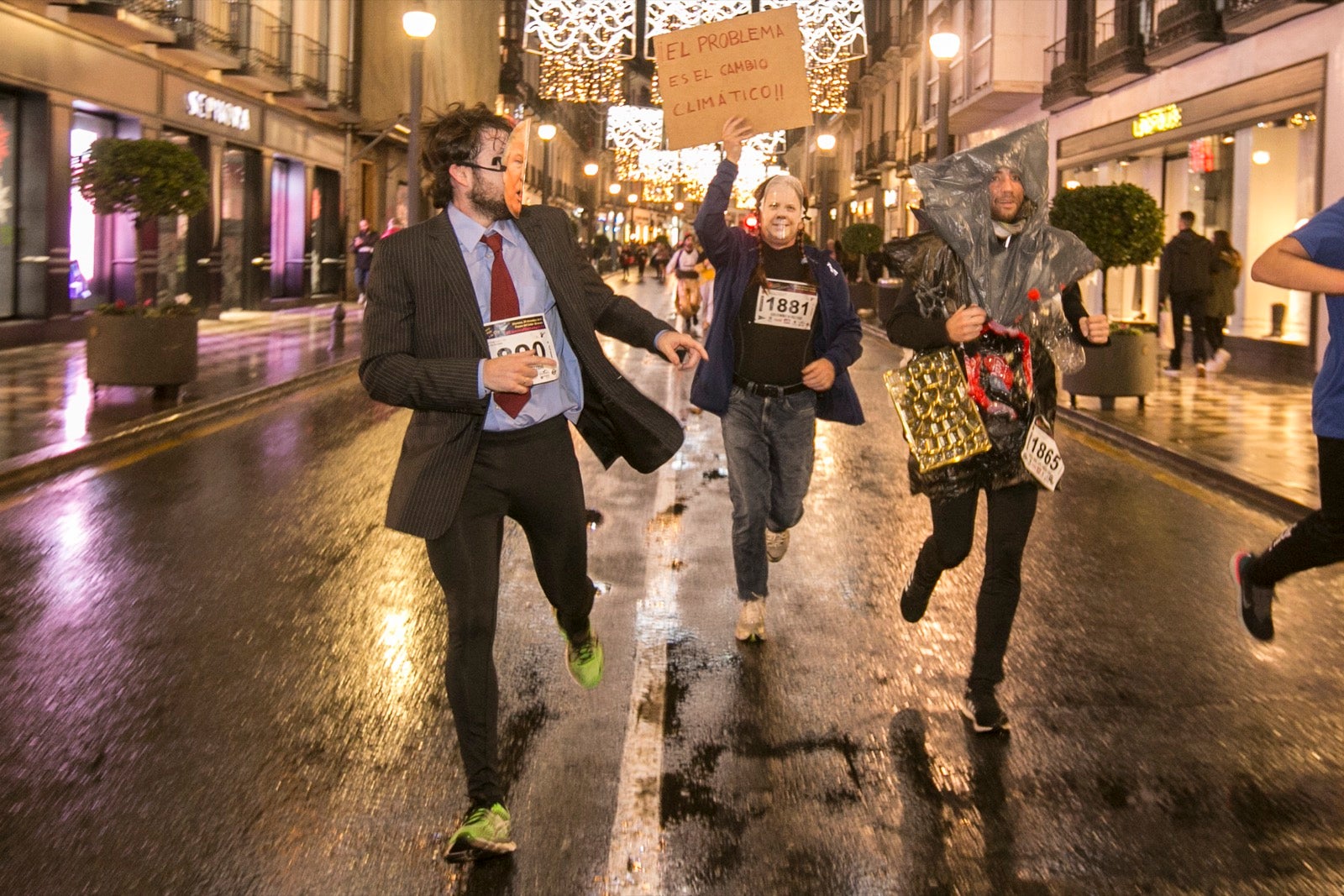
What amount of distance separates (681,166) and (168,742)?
113ft

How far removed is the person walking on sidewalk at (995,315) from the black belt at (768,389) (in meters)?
0.90

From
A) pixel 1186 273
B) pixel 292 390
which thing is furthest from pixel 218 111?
pixel 1186 273

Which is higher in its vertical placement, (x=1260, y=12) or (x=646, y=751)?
(x=1260, y=12)

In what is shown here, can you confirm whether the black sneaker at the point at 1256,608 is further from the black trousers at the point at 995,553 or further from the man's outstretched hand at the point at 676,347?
the man's outstretched hand at the point at 676,347

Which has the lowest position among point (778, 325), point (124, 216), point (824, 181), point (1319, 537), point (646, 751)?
point (646, 751)

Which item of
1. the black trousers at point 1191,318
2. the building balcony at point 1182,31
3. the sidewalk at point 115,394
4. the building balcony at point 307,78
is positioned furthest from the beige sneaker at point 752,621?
the building balcony at point 307,78

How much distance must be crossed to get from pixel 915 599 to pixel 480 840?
209 centimetres

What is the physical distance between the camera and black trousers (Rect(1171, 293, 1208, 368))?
17453 millimetres

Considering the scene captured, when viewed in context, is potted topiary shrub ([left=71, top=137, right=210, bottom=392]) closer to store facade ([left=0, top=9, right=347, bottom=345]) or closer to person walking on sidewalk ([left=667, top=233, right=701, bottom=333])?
store facade ([left=0, top=9, right=347, bottom=345])

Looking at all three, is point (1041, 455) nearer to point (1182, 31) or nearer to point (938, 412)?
point (938, 412)

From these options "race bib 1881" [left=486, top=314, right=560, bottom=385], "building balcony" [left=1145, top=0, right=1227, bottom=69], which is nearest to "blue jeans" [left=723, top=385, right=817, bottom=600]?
"race bib 1881" [left=486, top=314, right=560, bottom=385]

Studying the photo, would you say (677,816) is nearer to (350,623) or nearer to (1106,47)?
(350,623)

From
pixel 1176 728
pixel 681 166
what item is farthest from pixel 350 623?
pixel 681 166

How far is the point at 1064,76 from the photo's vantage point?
2703 centimetres
